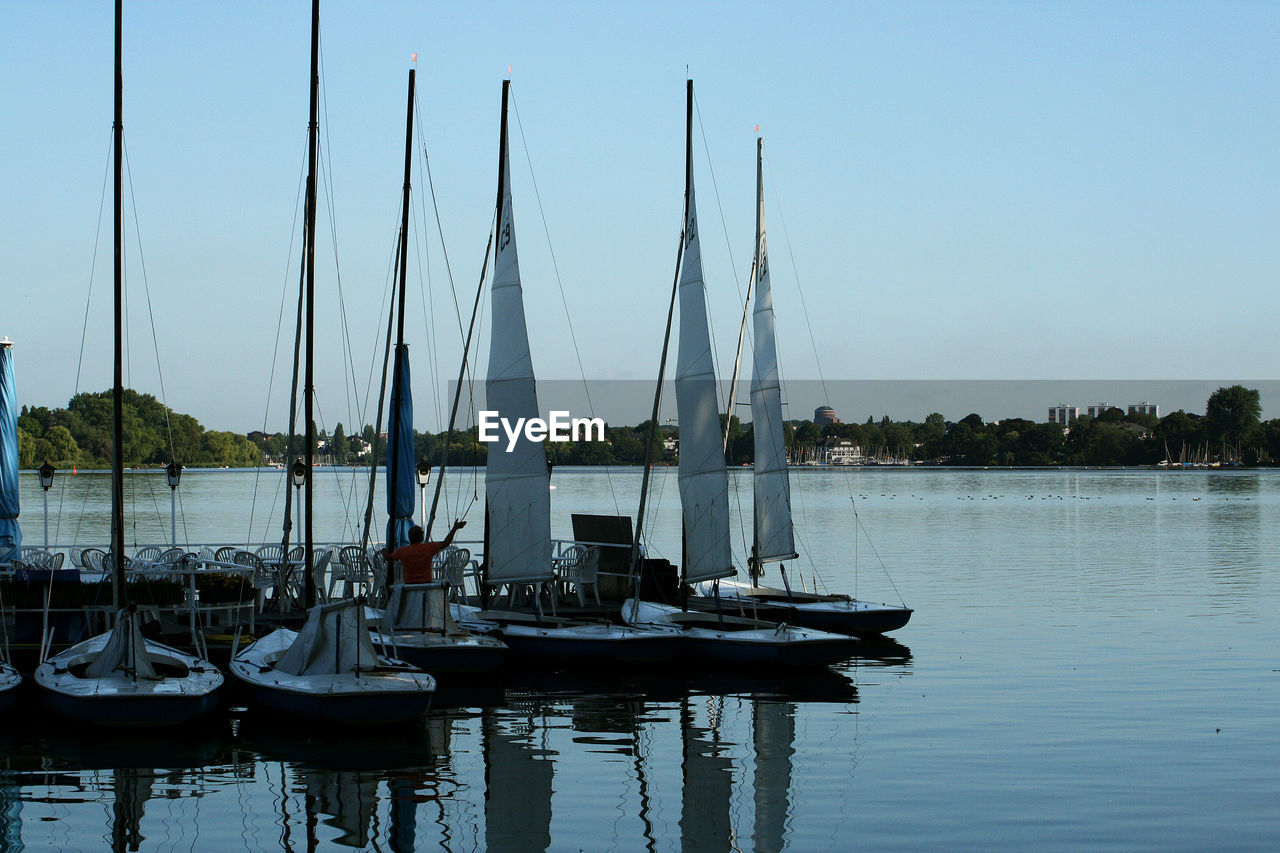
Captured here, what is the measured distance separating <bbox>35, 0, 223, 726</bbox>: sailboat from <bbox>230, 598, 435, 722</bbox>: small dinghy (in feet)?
2.28

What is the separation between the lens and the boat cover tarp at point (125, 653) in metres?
17.1

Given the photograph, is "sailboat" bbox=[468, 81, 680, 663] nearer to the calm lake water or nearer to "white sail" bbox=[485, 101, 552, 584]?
"white sail" bbox=[485, 101, 552, 584]

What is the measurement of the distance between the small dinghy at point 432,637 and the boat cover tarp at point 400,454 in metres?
2.46

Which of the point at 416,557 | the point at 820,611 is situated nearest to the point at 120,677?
the point at 416,557

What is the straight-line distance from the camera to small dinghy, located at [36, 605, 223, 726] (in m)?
16.6

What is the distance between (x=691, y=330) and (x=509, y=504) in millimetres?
4445

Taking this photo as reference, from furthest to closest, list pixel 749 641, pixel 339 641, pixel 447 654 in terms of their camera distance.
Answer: pixel 749 641
pixel 447 654
pixel 339 641

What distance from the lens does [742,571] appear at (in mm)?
49281

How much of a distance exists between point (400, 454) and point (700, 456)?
17.3ft

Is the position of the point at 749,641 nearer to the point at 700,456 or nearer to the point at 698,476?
the point at 698,476

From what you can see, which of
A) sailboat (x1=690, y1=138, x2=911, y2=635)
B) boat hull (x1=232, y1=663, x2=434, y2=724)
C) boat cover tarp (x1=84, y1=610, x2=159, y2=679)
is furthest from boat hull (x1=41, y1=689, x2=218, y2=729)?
sailboat (x1=690, y1=138, x2=911, y2=635)

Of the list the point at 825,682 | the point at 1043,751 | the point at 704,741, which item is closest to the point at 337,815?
the point at 704,741

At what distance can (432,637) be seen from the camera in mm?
Answer: 21281

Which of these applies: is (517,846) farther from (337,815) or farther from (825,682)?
(825,682)
